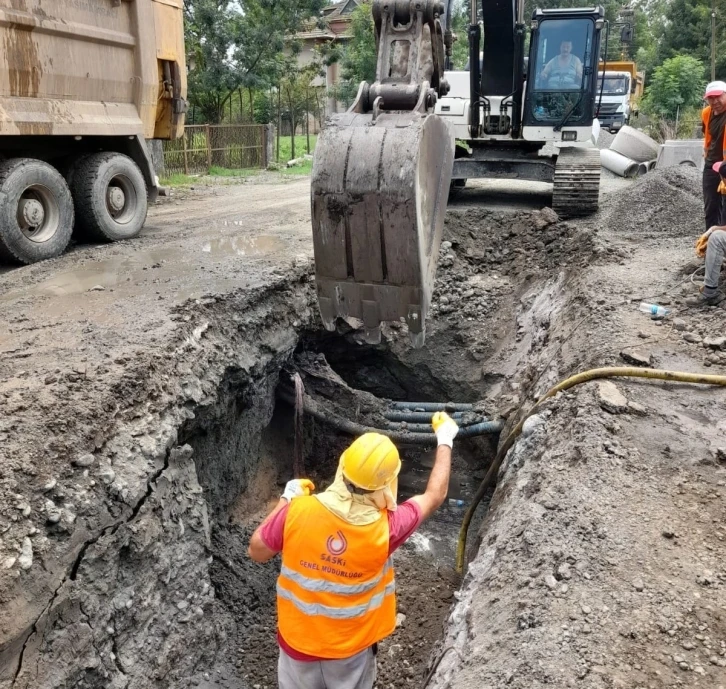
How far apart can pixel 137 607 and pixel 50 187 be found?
4.98 m

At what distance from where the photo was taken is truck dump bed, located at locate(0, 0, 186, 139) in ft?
21.8

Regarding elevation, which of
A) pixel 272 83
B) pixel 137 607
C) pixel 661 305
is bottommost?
pixel 137 607

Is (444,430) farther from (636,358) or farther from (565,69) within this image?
(565,69)

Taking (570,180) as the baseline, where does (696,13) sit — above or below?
above

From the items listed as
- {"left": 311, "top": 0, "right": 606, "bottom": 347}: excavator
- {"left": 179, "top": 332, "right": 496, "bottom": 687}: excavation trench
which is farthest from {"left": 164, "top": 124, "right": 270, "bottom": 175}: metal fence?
{"left": 311, "top": 0, "right": 606, "bottom": 347}: excavator

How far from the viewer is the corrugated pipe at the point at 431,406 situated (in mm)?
7056

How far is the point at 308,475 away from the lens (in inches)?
277

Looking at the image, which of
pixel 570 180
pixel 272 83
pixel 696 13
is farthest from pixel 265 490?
pixel 696 13

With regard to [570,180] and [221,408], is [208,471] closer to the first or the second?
[221,408]

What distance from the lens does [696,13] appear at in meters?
34.0

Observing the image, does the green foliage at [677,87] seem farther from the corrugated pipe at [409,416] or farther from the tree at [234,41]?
the corrugated pipe at [409,416]

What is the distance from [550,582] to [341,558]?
89 cm

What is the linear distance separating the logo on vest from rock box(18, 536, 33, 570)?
154 centimetres

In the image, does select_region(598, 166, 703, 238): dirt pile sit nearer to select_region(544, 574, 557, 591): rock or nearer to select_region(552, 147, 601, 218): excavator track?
select_region(552, 147, 601, 218): excavator track
